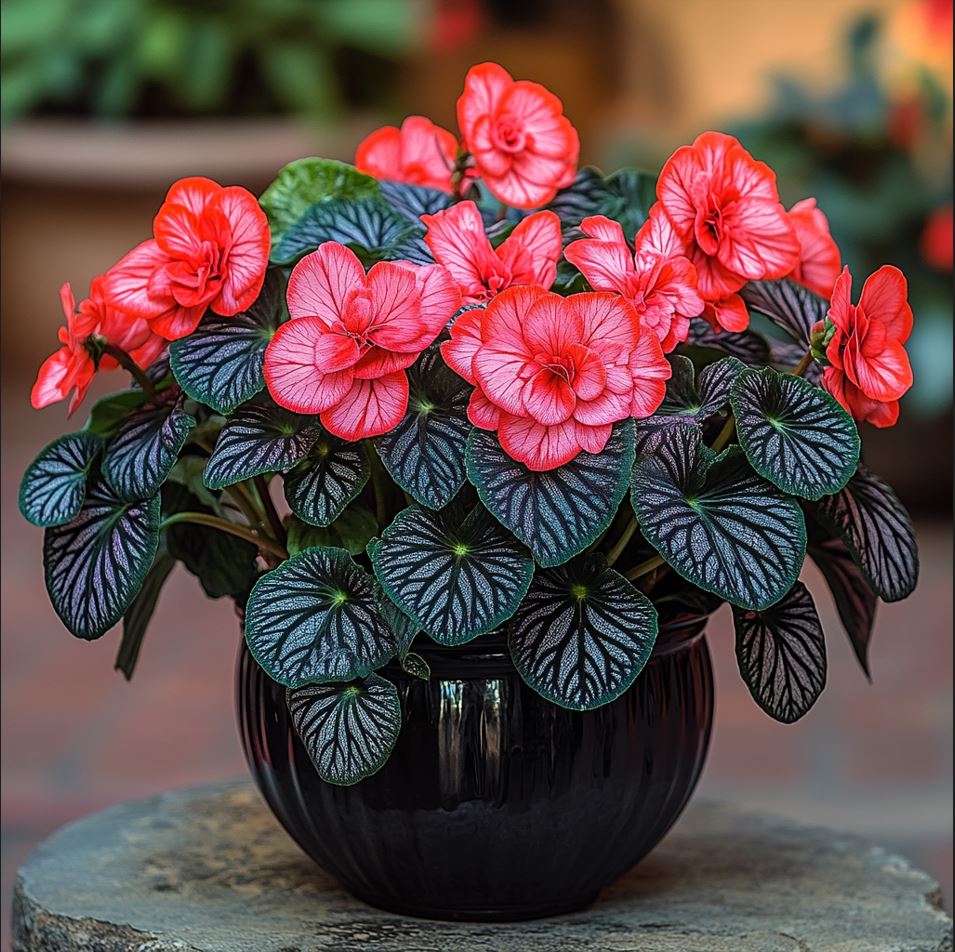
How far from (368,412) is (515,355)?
73mm

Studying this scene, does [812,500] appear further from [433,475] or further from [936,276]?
[936,276]

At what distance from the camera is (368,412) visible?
29.9 inches

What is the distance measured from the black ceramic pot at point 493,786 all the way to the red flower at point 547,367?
11 centimetres

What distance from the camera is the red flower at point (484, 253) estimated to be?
2.65ft

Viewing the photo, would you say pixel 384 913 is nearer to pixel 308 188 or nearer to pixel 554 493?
pixel 554 493

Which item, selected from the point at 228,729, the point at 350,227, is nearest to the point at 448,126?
the point at 228,729

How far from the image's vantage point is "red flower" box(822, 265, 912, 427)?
80cm

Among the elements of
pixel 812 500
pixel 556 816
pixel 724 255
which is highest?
pixel 724 255

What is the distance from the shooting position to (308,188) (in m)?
0.91

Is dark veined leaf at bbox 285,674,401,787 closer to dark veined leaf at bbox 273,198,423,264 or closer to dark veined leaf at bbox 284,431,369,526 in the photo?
dark veined leaf at bbox 284,431,369,526

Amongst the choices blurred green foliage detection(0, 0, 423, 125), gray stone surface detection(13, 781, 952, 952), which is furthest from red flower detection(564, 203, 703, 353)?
blurred green foliage detection(0, 0, 423, 125)

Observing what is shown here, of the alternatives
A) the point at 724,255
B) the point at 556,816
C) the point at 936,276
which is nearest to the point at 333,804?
the point at 556,816

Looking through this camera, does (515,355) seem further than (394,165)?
No

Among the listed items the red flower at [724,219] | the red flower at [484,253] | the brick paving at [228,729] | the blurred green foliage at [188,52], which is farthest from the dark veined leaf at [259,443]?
the blurred green foliage at [188,52]
